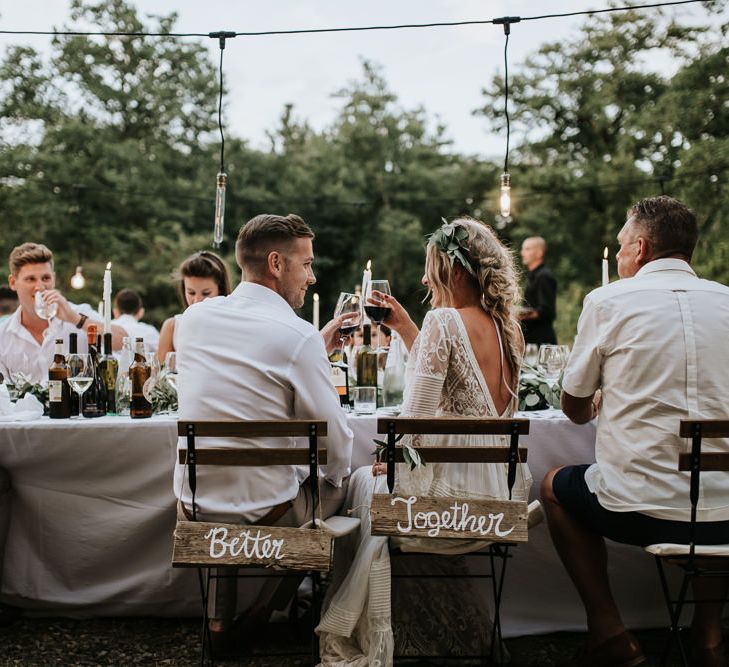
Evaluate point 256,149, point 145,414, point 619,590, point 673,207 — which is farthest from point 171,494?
point 256,149

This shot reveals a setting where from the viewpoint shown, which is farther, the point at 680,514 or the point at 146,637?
the point at 146,637

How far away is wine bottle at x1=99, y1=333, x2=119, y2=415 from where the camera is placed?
3.31 m

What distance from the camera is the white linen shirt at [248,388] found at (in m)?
2.47

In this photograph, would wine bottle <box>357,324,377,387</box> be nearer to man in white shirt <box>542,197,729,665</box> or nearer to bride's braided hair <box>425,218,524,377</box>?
bride's braided hair <box>425,218,524,377</box>

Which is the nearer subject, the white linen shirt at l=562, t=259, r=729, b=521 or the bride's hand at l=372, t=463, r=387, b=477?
the white linen shirt at l=562, t=259, r=729, b=521

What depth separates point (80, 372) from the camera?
3.12 meters

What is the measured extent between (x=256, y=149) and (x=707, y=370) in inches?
771

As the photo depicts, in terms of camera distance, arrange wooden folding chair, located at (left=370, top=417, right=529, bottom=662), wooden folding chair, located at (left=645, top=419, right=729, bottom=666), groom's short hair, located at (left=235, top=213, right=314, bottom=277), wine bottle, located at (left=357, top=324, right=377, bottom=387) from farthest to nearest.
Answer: wine bottle, located at (left=357, top=324, right=377, bottom=387) < groom's short hair, located at (left=235, top=213, right=314, bottom=277) < wooden folding chair, located at (left=370, top=417, right=529, bottom=662) < wooden folding chair, located at (left=645, top=419, right=729, bottom=666)

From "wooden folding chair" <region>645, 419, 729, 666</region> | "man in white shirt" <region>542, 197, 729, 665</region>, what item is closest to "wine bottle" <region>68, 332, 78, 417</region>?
"man in white shirt" <region>542, 197, 729, 665</region>

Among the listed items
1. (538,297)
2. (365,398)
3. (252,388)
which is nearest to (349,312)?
(365,398)

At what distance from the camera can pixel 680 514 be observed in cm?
243

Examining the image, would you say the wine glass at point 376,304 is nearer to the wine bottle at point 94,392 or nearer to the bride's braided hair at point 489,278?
the bride's braided hair at point 489,278

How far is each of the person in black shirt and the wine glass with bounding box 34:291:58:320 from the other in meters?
5.19

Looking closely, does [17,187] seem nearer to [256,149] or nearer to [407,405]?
[256,149]
